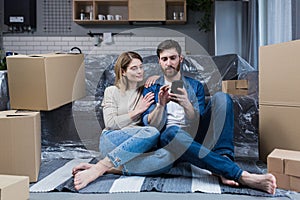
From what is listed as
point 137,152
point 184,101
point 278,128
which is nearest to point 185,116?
point 184,101

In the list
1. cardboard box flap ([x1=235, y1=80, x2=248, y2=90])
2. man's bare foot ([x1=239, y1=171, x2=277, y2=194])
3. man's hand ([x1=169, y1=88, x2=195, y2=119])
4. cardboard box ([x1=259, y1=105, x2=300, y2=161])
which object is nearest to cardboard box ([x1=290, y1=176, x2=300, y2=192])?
man's bare foot ([x1=239, y1=171, x2=277, y2=194])

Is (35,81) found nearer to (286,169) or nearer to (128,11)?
(286,169)

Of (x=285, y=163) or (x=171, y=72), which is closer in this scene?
(x=285, y=163)

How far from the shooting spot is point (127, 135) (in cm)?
183

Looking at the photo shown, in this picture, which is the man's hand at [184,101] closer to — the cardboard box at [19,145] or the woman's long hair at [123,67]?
the woman's long hair at [123,67]

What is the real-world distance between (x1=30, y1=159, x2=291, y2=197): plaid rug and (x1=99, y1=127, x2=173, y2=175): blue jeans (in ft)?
0.16

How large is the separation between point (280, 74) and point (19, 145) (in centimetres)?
144

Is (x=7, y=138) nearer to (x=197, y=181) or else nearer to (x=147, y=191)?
(x=147, y=191)

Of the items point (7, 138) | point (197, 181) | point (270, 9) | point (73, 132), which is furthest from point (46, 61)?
point (270, 9)

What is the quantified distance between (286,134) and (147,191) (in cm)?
91

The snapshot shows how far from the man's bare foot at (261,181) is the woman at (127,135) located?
0.37m

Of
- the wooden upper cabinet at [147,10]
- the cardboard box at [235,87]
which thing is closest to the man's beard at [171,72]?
the cardboard box at [235,87]

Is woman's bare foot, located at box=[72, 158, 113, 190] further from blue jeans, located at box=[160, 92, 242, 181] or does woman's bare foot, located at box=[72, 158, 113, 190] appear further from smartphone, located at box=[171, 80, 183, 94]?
smartphone, located at box=[171, 80, 183, 94]

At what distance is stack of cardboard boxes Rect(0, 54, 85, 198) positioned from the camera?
5.87ft
